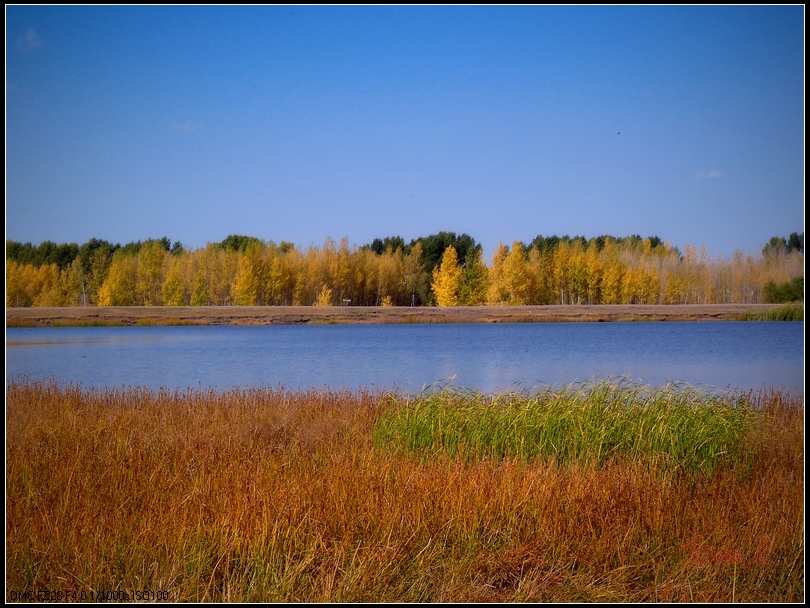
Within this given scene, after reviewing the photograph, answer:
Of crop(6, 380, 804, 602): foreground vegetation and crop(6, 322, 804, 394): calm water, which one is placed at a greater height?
crop(6, 380, 804, 602): foreground vegetation

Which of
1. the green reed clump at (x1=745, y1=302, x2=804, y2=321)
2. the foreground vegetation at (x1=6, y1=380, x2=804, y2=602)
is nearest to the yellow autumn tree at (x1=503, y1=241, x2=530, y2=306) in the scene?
the green reed clump at (x1=745, y1=302, x2=804, y2=321)

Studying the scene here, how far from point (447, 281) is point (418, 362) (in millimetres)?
35376

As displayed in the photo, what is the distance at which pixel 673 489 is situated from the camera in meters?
5.72

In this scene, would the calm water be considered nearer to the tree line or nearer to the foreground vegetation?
the foreground vegetation

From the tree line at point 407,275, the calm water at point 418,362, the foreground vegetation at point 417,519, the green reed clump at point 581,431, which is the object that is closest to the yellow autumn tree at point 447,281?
the tree line at point 407,275

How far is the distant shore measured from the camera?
48219mm

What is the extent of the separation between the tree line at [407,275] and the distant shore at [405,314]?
111 centimetres

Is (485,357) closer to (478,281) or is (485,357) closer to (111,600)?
(111,600)

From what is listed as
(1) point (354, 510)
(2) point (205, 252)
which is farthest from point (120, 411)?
(2) point (205, 252)

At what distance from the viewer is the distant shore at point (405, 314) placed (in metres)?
48.2

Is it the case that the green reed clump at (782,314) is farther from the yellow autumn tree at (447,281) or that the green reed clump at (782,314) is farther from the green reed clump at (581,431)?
the green reed clump at (581,431)

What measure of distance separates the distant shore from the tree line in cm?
111

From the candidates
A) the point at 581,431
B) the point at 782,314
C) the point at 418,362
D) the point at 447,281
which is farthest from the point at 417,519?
the point at 447,281

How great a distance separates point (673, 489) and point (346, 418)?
485 centimetres
